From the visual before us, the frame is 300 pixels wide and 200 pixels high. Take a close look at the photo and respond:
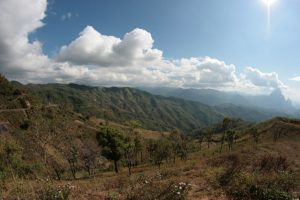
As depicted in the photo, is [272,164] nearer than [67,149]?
Yes

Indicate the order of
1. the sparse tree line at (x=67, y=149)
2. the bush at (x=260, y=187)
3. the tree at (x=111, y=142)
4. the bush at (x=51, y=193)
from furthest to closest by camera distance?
1. the tree at (x=111, y=142)
2. the sparse tree line at (x=67, y=149)
3. the bush at (x=260, y=187)
4. the bush at (x=51, y=193)

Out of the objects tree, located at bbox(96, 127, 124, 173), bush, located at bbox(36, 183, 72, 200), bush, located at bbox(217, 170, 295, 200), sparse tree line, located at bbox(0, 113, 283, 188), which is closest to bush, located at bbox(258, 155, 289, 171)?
bush, located at bbox(217, 170, 295, 200)

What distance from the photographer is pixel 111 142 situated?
2384 inches

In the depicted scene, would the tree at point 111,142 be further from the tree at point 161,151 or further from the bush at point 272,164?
the bush at point 272,164

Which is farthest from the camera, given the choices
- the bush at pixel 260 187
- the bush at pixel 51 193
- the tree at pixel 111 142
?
the tree at pixel 111 142

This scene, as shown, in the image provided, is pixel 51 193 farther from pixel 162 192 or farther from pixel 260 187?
pixel 260 187

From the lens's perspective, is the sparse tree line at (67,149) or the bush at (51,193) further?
the sparse tree line at (67,149)

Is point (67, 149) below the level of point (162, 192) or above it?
below

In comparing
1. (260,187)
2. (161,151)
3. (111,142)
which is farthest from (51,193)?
(161,151)

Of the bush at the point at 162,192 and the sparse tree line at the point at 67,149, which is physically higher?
the bush at the point at 162,192

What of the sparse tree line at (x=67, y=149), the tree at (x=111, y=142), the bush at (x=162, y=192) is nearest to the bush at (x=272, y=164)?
the bush at (x=162, y=192)

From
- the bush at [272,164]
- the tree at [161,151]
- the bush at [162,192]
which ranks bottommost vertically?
the tree at [161,151]

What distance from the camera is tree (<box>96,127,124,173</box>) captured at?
6030 centimetres

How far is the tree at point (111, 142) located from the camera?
198ft
